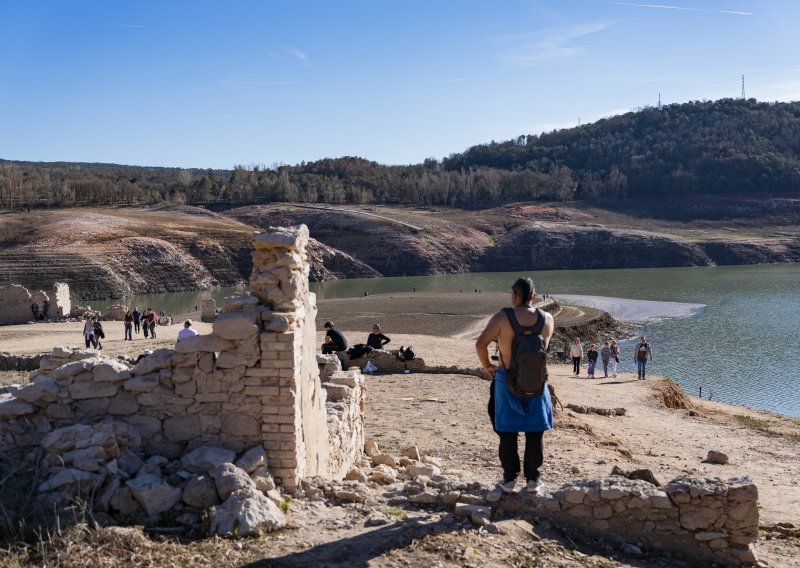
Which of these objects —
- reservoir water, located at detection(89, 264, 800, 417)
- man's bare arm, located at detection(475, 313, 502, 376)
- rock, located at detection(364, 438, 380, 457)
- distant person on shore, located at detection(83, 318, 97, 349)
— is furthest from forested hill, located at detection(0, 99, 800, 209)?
man's bare arm, located at detection(475, 313, 502, 376)

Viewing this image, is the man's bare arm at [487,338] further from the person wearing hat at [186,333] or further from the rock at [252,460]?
the person wearing hat at [186,333]

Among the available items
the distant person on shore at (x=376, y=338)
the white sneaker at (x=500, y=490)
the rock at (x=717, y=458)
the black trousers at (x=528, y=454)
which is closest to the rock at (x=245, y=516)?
the white sneaker at (x=500, y=490)

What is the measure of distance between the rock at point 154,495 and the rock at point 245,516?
0.44 meters

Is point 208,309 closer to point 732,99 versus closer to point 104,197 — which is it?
point 104,197

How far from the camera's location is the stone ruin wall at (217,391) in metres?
7.69

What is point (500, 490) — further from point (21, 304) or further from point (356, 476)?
point (21, 304)

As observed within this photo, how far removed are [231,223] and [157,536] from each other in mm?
87216

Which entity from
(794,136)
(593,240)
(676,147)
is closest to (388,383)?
(593,240)

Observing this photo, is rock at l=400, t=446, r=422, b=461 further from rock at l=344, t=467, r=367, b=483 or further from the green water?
the green water

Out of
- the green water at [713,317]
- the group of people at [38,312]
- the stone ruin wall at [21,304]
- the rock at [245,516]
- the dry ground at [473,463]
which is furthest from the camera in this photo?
the group of people at [38,312]

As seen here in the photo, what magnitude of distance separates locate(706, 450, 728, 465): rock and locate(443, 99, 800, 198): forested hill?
120523 mm

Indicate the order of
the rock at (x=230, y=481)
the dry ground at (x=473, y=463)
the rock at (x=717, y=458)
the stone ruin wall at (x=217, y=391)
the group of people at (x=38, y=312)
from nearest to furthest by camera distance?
1. the dry ground at (x=473, y=463)
2. the rock at (x=230, y=481)
3. the stone ruin wall at (x=217, y=391)
4. the rock at (x=717, y=458)
5. the group of people at (x=38, y=312)

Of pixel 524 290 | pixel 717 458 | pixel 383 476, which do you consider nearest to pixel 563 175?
pixel 717 458

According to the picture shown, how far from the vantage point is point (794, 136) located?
501 ft
